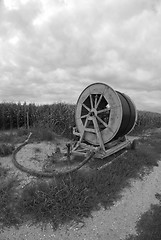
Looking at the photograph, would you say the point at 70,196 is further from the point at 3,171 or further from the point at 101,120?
the point at 101,120

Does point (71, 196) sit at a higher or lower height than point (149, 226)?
higher

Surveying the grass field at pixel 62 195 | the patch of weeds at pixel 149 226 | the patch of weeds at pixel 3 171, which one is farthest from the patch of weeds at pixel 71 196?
the patch of weeds at pixel 3 171

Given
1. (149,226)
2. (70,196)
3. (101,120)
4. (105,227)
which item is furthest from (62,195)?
(101,120)

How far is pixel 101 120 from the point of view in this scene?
5863 mm

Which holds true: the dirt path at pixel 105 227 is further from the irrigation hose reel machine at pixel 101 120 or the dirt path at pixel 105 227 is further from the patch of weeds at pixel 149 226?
the irrigation hose reel machine at pixel 101 120

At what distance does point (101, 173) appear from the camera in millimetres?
4645

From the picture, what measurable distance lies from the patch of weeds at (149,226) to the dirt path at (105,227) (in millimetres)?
108

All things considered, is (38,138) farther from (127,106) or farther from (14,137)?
(127,106)

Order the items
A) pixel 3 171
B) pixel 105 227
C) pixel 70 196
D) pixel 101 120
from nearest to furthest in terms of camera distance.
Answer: pixel 105 227
pixel 70 196
pixel 3 171
pixel 101 120

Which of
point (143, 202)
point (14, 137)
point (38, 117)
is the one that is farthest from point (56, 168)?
point (38, 117)

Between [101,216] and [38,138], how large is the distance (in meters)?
5.70

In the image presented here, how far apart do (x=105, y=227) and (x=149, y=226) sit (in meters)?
0.85

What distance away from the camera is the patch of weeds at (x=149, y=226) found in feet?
9.45

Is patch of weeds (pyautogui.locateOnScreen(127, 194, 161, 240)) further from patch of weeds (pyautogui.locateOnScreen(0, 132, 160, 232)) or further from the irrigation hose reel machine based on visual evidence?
the irrigation hose reel machine
